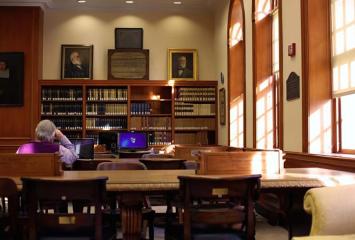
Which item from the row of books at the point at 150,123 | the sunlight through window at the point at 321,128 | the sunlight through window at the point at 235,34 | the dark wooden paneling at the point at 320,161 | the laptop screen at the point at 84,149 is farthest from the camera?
the row of books at the point at 150,123

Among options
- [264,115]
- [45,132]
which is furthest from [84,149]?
[264,115]

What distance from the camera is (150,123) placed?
32.0 feet

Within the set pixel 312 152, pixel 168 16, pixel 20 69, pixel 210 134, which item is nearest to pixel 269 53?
pixel 312 152

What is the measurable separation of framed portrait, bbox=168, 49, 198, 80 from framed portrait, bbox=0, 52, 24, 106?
10.5 feet

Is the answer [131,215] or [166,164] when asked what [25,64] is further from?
[131,215]

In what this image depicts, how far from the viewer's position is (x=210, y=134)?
9.97 m

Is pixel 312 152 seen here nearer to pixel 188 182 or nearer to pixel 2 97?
pixel 188 182

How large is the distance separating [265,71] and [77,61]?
490 centimetres

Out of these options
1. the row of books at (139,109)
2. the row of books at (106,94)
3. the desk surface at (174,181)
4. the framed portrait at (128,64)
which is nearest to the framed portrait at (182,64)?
the framed portrait at (128,64)

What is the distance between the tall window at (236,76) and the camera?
793cm

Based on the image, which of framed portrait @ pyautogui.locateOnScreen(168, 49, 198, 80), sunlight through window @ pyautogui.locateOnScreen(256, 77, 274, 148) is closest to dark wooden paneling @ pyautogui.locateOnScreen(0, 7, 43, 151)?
framed portrait @ pyautogui.locateOnScreen(168, 49, 198, 80)

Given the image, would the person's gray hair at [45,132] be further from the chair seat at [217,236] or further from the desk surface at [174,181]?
the chair seat at [217,236]

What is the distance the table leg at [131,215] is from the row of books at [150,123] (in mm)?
6964

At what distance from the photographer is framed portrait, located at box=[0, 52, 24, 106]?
955 cm
